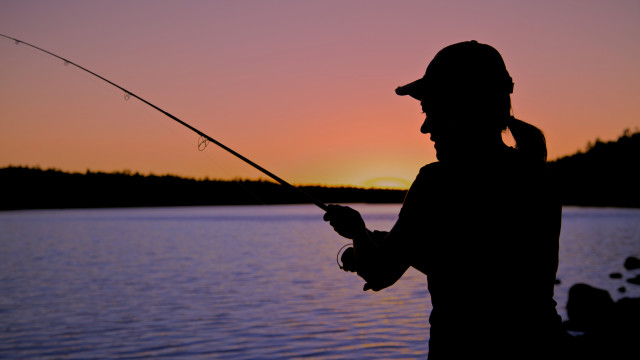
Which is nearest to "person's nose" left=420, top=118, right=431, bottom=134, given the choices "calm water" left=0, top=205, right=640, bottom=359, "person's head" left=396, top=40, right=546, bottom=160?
"person's head" left=396, top=40, right=546, bottom=160

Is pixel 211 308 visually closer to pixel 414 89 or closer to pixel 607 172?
pixel 414 89

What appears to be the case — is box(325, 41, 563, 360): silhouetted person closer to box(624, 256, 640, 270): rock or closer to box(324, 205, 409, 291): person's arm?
box(324, 205, 409, 291): person's arm

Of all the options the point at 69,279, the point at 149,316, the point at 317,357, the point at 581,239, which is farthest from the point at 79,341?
the point at 581,239

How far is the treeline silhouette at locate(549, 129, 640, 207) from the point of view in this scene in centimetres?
14000

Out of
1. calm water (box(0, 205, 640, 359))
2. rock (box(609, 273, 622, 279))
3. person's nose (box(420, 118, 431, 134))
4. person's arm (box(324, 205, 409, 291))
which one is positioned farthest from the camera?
rock (box(609, 273, 622, 279))

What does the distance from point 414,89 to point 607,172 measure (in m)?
152

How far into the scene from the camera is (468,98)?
229 cm

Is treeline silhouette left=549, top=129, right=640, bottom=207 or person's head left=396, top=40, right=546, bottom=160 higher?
treeline silhouette left=549, top=129, right=640, bottom=207

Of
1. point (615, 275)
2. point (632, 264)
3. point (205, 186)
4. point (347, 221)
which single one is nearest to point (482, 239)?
point (347, 221)

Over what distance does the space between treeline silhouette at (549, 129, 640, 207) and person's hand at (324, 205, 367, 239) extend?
140 metres

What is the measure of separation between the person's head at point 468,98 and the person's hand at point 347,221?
41 centimetres

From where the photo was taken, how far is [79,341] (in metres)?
14.8

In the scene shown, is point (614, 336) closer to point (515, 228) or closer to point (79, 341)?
point (515, 228)

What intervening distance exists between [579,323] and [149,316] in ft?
35.2
